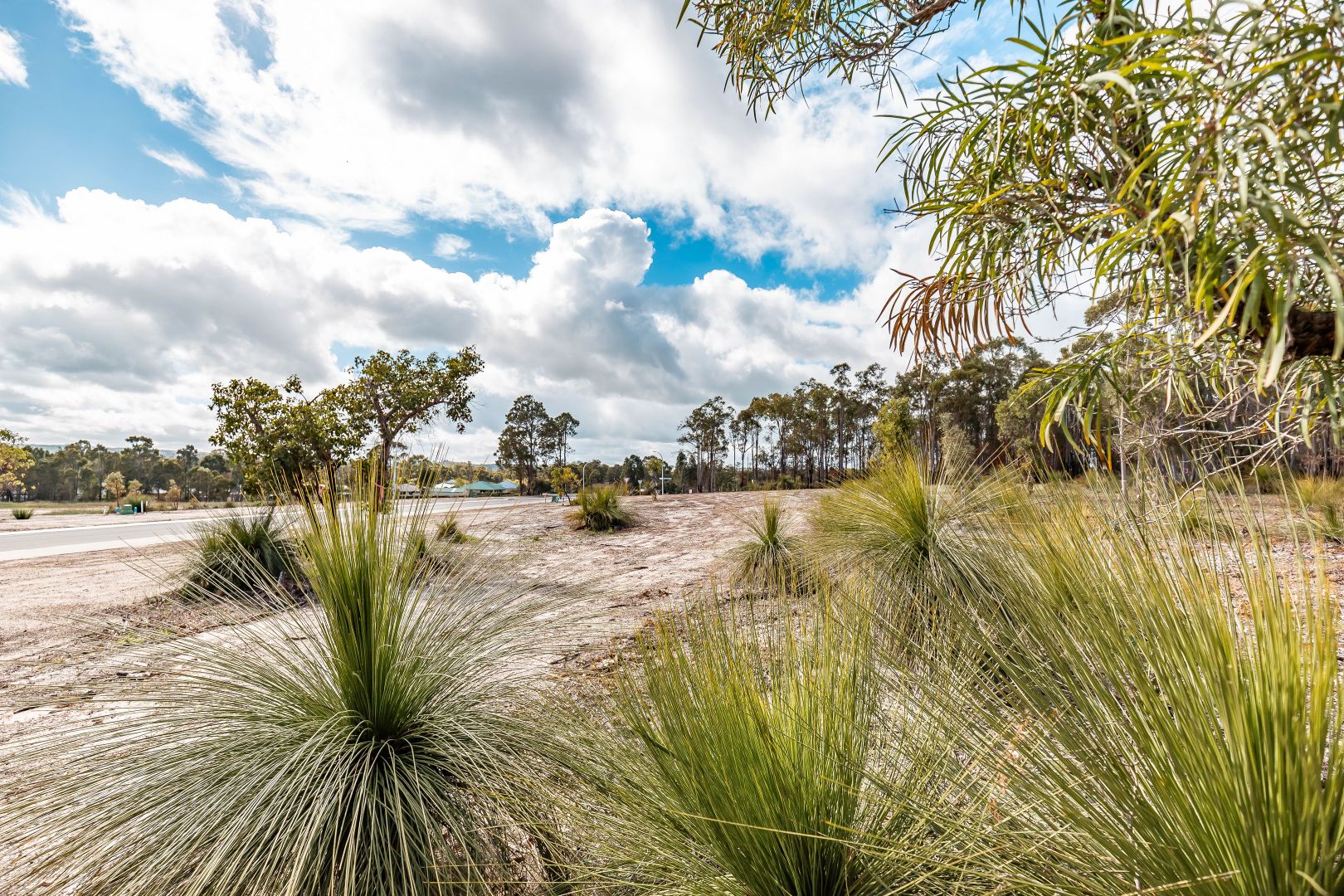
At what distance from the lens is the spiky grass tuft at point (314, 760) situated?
4.66 feet

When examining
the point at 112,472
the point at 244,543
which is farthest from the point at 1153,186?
the point at 112,472

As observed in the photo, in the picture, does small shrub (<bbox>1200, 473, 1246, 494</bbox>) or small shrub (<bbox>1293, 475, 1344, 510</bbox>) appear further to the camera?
small shrub (<bbox>1293, 475, 1344, 510</bbox>)

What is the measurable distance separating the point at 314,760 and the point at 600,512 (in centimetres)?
922

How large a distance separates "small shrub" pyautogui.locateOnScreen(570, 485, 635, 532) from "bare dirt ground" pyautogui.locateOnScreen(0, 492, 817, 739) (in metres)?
0.34

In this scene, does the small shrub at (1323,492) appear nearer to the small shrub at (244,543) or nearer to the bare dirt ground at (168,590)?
the bare dirt ground at (168,590)

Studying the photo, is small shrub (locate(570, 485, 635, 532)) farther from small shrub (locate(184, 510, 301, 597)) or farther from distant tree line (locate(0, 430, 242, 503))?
distant tree line (locate(0, 430, 242, 503))

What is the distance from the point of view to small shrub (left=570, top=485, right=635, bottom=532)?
35.2 feet

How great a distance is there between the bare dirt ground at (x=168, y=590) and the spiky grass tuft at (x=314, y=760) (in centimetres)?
31

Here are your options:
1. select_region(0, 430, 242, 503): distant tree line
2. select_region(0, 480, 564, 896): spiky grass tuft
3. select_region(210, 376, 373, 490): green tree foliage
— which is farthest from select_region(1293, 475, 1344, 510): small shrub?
select_region(0, 430, 242, 503): distant tree line

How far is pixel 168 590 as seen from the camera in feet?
19.4

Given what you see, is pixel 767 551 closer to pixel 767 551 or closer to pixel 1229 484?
pixel 767 551

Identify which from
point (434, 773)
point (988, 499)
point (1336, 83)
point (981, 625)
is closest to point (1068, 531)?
point (981, 625)

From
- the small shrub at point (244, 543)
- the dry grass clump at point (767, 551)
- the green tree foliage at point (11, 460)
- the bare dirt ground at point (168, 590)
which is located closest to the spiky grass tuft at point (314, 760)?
the bare dirt ground at point (168, 590)

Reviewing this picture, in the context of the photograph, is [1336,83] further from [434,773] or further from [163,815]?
[163,815]
